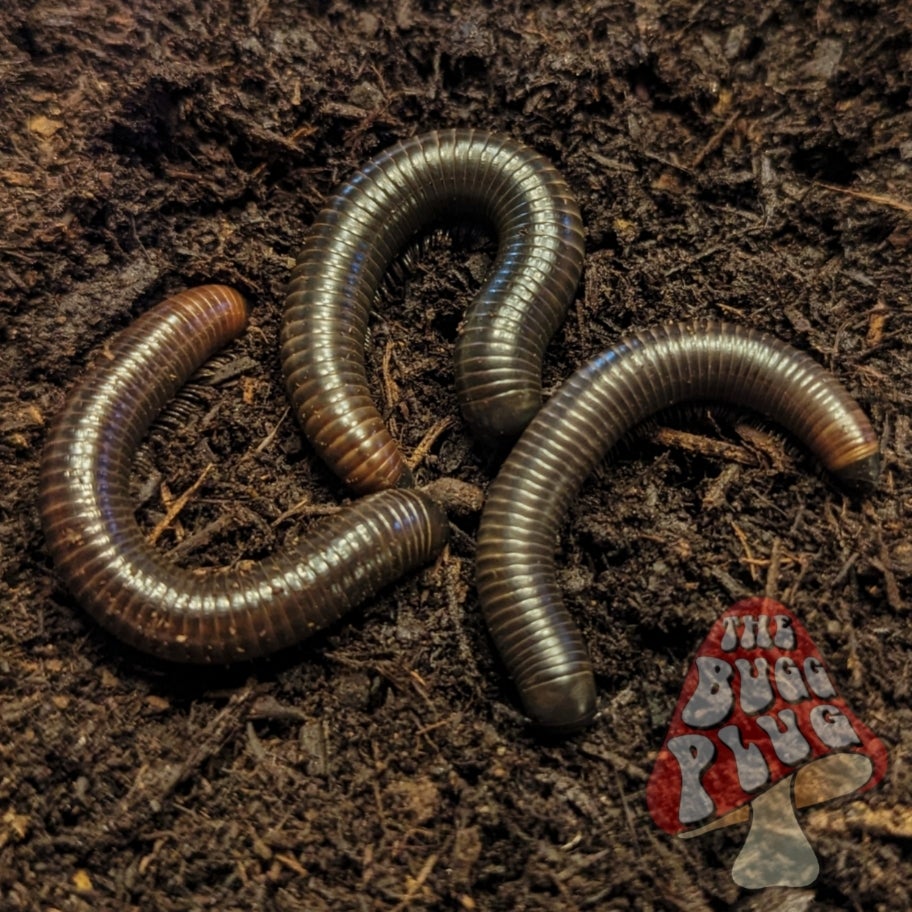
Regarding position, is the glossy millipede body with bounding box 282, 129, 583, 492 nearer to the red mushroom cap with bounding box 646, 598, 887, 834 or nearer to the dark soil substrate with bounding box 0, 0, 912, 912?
the dark soil substrate with bounding box 0, 0, 912, 912

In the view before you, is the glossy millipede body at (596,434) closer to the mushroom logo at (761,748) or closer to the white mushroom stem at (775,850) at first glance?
the mushroom logo at (761,748)

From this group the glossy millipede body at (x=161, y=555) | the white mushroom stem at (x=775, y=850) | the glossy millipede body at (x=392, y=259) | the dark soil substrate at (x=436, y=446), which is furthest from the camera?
the glossy millipede body at (x=392, y=259)

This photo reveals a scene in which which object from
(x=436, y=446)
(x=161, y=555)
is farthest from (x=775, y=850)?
(x=161, y=555)

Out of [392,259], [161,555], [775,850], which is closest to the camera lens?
[775,850]

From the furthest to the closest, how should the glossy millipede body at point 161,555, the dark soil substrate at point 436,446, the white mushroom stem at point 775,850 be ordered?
1. the glossy millipede body at point 161,555
2. the dark soil substrate at point 436,446
3. the white mushroom stem at point 775,850

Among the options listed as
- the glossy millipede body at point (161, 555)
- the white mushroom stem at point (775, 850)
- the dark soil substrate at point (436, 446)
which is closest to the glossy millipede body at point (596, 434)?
the dark soil substrate at point (436, 446)

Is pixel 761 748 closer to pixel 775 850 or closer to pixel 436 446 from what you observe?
pixel 775 850
